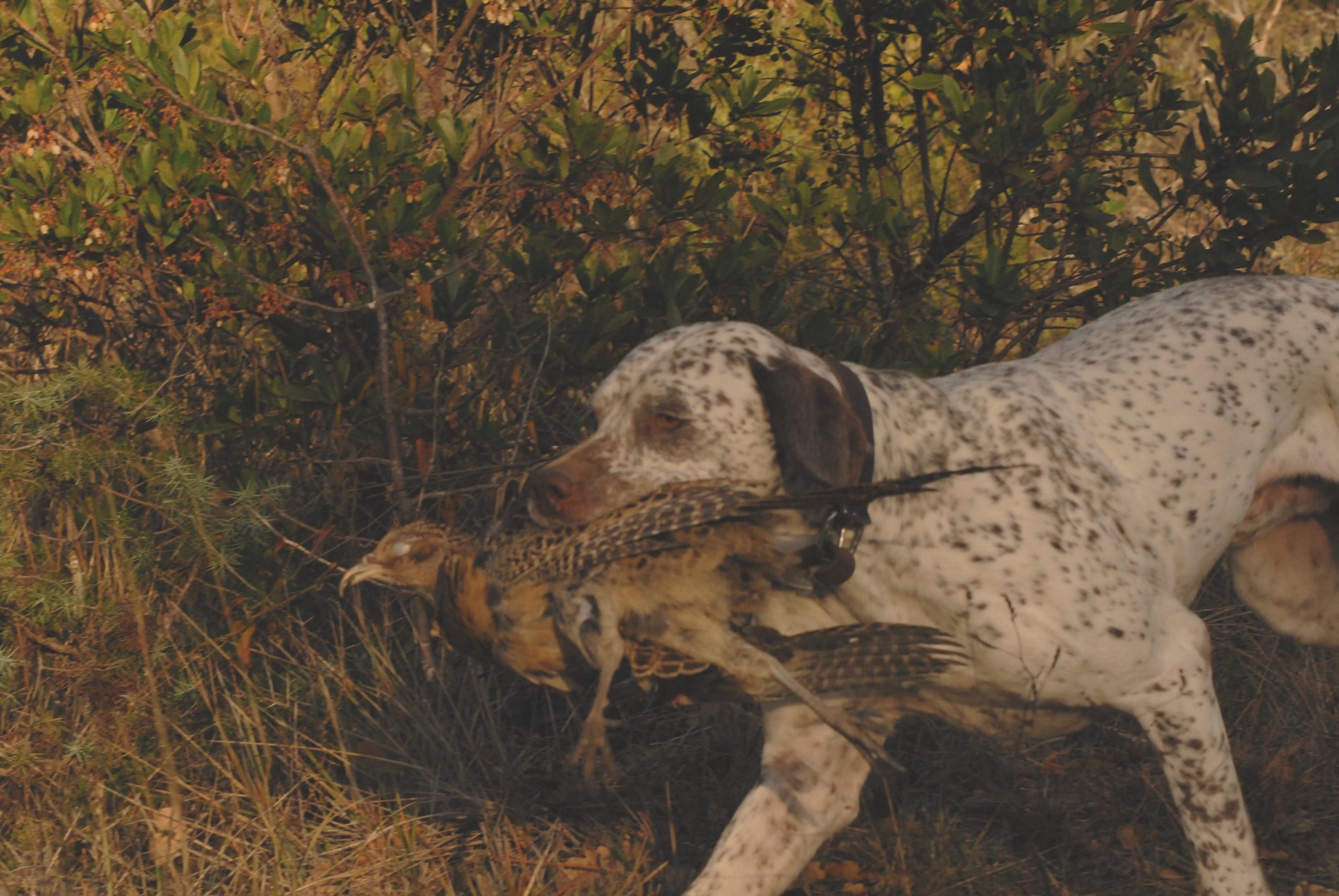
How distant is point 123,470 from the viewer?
13.7 ft

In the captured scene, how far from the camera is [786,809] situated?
342cm

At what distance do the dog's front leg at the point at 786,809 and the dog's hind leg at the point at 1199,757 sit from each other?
649 millimetres

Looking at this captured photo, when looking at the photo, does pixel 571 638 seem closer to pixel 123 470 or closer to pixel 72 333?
pixel 123 470

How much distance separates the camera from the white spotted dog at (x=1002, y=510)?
3.15 m

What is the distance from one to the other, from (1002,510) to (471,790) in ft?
5.46

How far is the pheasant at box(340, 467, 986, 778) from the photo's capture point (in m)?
2.81

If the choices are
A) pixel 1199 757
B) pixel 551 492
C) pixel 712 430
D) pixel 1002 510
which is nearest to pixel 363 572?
pixel 551 492

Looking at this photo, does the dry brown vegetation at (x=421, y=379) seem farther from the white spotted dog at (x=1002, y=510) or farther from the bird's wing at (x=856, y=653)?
the bird's wing at (x=856, y=653)

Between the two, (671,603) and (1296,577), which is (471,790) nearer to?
(671,603)

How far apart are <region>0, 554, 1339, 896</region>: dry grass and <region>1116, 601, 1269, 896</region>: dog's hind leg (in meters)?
0.32

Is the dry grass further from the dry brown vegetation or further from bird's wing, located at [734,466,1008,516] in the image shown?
bird's wing, located at [734,466,1008,516]

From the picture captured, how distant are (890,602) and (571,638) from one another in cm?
75

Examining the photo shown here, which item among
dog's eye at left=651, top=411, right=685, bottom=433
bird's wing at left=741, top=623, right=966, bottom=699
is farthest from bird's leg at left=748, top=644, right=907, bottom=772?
dog's eye at left=651, top=411, right=685, bottom=433

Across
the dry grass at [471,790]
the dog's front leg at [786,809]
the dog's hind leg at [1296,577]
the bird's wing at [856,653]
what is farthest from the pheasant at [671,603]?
the dog's hind leg at [1296,577]
